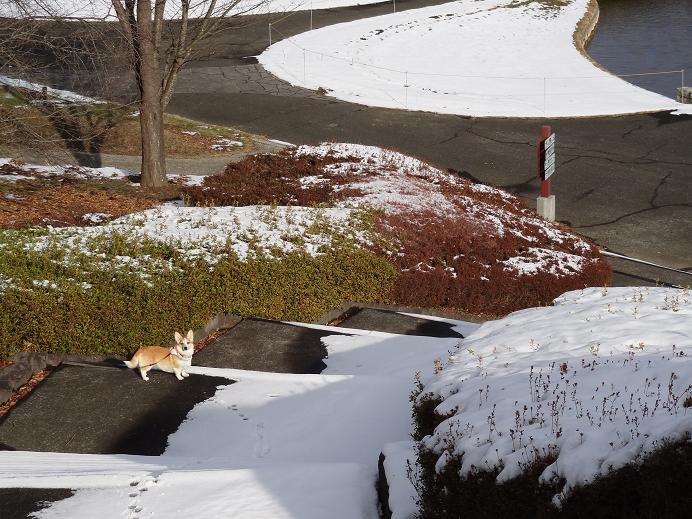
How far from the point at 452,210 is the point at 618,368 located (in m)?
8.02

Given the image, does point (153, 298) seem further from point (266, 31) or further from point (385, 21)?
point (385, 21)

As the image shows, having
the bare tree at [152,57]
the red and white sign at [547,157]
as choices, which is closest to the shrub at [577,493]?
the red and white sign at [547,157]

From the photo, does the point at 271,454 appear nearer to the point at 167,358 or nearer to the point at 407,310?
the point at 167,358

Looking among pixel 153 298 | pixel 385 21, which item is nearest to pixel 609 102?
pixel 385 21

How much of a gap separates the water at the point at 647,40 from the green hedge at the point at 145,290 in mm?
23545

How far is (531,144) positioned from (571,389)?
17.8 m

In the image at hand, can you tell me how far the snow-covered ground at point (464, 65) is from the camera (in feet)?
90.5

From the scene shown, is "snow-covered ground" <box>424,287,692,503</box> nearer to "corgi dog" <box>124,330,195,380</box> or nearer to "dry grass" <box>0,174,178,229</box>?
"corgi dog" <box>124,330,195,380</box>

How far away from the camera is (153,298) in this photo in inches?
385

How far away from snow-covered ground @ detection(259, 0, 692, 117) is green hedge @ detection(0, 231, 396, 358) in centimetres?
1592

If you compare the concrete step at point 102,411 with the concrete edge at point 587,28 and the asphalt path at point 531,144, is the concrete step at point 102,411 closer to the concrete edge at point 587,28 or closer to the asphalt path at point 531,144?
the asphalt path at point 531,144

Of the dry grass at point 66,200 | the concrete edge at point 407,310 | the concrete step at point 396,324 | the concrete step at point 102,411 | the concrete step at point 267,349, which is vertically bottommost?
the concrete edge at point 407,310

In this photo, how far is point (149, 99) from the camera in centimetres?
1661

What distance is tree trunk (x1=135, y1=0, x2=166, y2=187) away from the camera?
16.0m
